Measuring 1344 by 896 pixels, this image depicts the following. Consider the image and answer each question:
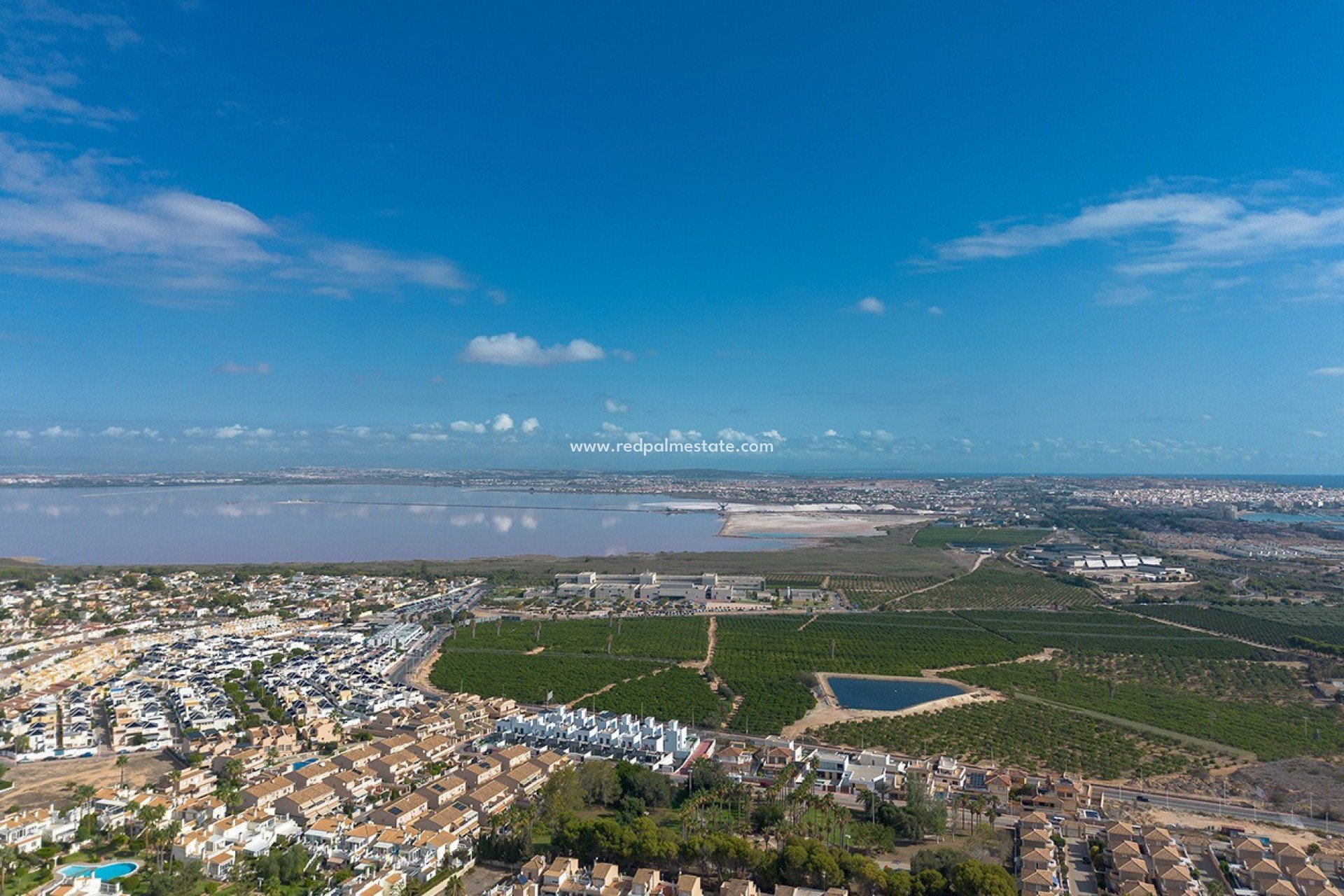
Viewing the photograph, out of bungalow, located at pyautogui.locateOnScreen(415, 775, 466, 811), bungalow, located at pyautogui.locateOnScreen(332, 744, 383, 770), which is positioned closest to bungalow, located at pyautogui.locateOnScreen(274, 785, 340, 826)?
bungalow, located at pyautogui.locateOnScreen(332, 744, 383, 770)

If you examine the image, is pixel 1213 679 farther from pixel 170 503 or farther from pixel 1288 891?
pixel 170 503

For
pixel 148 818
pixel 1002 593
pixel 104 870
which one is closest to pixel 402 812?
pixel 148 818

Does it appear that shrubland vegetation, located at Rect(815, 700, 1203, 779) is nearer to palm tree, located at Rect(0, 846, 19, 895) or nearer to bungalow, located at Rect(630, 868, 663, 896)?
bungalow, located at Rect(630, 868, 663, 896)

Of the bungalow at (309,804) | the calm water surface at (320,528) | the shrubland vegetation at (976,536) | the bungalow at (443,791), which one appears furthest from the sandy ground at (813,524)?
the bungalow at (309,804)

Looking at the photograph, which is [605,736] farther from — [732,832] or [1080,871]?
[1080,871]

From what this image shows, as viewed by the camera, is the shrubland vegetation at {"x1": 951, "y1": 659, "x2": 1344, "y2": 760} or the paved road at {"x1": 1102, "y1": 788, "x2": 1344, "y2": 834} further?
the shrubland vegetation at {"x1": 951, "y1": 659, "x2": 1344, "y2": 760}

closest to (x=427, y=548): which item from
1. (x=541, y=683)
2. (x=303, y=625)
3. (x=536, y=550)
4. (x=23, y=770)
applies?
(x=536, y=550)

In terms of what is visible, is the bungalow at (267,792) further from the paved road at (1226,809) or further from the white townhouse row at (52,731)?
the paved road at (1226,809)
